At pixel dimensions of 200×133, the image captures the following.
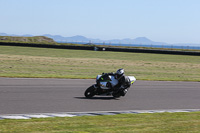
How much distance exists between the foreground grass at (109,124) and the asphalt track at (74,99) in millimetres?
2005

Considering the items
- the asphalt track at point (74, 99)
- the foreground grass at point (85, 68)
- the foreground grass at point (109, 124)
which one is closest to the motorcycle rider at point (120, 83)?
the asphalt track at point (74, 99)

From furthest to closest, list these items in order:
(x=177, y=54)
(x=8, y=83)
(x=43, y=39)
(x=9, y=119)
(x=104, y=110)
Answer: (x=43, y=39) < (x=177, y=54) < (x=8, y=83) < (x=104, y=110) < (x=9, y=119)

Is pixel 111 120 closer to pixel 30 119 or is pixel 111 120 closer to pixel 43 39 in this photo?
pixel 30 119

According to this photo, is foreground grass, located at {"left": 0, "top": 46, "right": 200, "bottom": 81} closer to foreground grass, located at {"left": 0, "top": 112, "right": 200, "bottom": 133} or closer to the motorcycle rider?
the motorcycle rider

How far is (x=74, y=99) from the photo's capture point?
15.8 m

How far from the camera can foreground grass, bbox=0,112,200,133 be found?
30.2 feet

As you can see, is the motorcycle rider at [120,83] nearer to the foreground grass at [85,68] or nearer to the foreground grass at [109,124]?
the foreground grass at [109,124]

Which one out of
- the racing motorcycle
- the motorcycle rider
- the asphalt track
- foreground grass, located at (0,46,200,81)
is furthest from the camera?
foreground grass, located at (0,46,200,81)

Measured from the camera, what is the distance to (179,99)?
17578 millimetres

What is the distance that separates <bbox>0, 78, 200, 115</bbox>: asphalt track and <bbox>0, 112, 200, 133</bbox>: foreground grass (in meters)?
2.00

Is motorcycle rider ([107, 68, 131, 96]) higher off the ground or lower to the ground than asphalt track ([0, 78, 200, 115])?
higher

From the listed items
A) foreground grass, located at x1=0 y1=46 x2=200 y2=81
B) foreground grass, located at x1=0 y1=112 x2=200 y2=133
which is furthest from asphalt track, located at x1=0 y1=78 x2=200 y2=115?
foreground grass, located at x1=0 y1=46 x2=200 y2=81

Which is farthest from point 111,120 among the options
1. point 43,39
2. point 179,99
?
point 43,39

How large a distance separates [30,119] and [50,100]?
4.48 m
